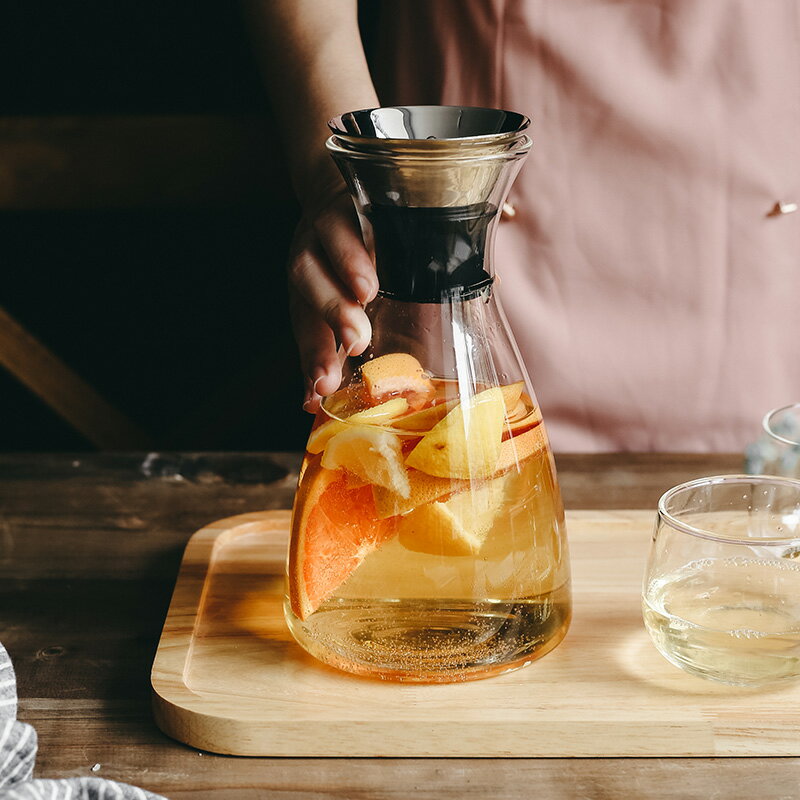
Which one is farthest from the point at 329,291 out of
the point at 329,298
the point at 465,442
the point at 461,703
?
the point at 461,703

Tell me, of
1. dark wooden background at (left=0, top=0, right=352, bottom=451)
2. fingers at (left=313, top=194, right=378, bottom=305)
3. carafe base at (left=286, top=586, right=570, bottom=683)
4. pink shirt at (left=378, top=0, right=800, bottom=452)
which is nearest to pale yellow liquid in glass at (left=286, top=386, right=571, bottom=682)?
carafe base at (left=286, top=586, right=570, bottom=683)

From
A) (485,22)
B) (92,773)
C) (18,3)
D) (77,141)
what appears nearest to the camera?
(92,773)

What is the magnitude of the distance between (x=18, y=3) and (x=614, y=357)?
1.07 meters

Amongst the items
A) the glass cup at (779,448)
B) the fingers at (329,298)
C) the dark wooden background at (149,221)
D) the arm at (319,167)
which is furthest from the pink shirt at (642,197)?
the dark wooden background at (149,221)

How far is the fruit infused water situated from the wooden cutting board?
16 mm

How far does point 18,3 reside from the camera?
151cm

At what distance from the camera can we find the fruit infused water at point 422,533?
0.48 meters

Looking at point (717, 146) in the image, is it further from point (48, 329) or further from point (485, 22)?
point (48, 329)

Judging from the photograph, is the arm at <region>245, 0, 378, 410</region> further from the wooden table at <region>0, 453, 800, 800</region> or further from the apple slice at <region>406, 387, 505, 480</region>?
the wooden table at <region>0, 453, 800, 800</region>

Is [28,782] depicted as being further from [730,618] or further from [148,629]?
[730,618]

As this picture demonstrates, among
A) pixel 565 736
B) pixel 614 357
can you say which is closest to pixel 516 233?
pixel 614 357

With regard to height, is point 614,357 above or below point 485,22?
below

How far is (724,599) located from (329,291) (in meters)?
0.24

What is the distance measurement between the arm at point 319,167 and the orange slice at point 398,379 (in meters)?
0.01
